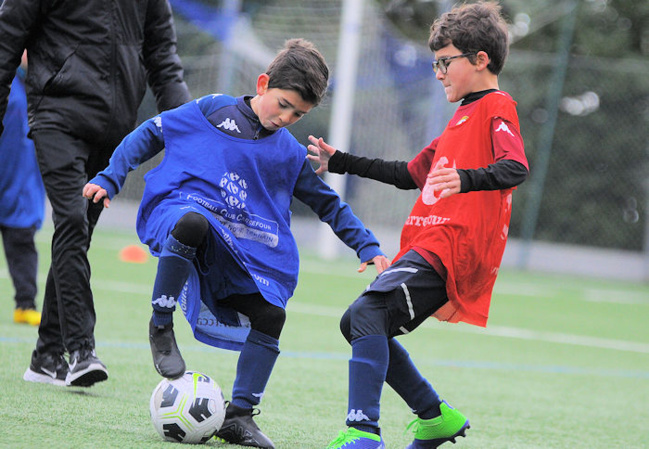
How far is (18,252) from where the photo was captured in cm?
608

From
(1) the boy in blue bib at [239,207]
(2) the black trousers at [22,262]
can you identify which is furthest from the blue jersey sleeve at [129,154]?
(2) the black trousers at [22,262]

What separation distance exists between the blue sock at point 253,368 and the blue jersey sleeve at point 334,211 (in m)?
0.45

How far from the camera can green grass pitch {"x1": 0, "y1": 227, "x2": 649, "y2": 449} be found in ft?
11.3

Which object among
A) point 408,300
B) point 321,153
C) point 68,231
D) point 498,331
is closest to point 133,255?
point 498,331

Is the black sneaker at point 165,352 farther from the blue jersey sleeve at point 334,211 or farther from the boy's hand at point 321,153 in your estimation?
the boy's hand at point 321,153

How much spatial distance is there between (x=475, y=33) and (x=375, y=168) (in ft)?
2.03

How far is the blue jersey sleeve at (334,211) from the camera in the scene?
3.49 m

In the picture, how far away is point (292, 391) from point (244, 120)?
152cm

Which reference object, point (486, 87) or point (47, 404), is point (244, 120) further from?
point (47, 404)

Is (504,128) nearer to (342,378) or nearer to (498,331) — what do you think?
(342,378)

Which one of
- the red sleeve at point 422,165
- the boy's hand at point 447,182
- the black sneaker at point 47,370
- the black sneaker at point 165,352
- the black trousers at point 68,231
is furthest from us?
the black sneaker at point 47,370

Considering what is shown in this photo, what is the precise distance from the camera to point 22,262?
604 cm

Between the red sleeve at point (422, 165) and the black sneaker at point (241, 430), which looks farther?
the red sleeve at point (422, 165)

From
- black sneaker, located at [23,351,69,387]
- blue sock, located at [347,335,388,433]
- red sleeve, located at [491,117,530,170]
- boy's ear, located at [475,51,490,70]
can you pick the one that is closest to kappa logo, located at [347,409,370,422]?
blue sock, located at [347,335,388,433]
